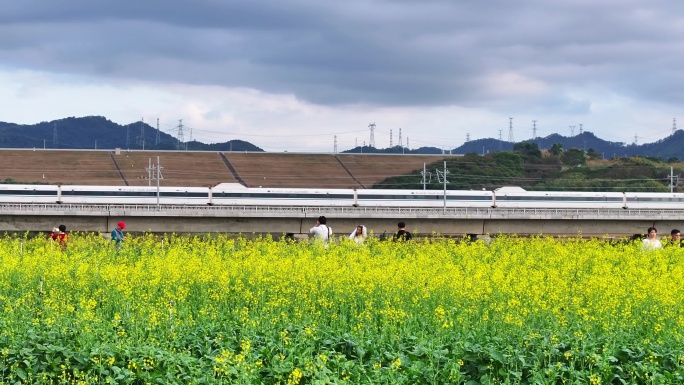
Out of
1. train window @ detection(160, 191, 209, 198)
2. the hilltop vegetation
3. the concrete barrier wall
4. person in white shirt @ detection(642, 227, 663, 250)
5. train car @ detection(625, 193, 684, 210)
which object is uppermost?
the hilltop vegetation

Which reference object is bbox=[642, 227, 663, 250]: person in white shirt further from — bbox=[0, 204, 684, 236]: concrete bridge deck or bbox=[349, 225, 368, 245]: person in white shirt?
bbox=[0, 204, 684, 236]: concrete bridge deck

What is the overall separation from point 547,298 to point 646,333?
2.27 meters

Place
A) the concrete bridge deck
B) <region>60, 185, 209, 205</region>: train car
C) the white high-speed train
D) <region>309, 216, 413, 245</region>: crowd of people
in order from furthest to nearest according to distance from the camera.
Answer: the white high-speed train → <region>60, 185, 209, 205</region>: train car → the concrete bridge deck → <region>309, 216, 413, 245</region>: crowd of people

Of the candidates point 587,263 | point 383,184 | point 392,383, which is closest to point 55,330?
point 392,383

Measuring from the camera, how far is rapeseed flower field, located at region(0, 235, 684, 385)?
376 inches

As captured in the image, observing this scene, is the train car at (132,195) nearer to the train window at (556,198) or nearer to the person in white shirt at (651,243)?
the train window at (556,198)

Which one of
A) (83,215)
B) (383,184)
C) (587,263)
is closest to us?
(587,263)

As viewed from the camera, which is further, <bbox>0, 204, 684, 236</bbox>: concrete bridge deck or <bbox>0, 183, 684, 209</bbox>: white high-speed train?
<bbox>0, 183, 684, 209</bbox>: white high-speed train

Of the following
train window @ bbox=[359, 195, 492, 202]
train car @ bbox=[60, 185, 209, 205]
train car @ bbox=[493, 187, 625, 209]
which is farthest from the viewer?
train car @ bbox=[493, 187, 625, 209]

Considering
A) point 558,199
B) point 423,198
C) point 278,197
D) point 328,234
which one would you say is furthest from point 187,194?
point 328,234

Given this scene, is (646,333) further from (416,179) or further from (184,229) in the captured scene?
(416,179)

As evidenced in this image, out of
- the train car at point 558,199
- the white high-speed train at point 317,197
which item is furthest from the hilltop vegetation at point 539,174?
the white high-speed train at point 317,197

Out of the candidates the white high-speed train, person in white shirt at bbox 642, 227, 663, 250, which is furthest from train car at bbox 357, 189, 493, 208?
person in white shirt at bbox 642, 227, 663, 250

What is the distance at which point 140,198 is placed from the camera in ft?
190
